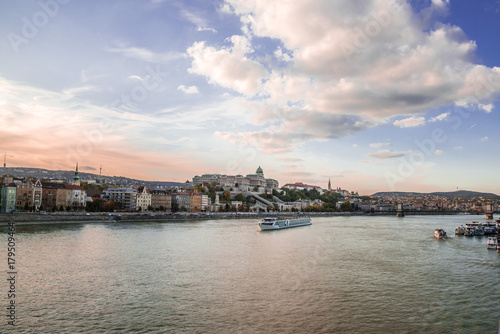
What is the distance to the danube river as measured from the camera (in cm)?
1065

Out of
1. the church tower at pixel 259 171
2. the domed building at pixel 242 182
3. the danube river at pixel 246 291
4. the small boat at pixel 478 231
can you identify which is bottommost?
the danube river at pixel 246 291

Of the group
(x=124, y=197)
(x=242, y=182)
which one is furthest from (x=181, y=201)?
(x=242, y=182)

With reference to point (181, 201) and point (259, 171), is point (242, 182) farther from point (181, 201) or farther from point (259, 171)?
point (181, 201)

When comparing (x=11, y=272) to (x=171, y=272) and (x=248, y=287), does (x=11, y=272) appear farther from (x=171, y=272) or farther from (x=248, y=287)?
(x=248, y=287)

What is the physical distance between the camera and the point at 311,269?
18531 millimetres

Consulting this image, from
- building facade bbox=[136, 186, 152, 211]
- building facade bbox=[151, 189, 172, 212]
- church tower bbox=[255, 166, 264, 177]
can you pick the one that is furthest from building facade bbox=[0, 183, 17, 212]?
church tower bbox=[255, 166, 264, 177]

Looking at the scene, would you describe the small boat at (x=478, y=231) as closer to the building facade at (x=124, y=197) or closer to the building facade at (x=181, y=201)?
the building facade at (x=181, y=201)

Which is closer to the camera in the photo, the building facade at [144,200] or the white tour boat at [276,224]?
the white tour boat at [276,224]

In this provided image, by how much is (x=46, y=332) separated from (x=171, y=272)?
25.1 feet

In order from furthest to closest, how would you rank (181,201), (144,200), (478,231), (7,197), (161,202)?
(181,201) → (161,202) → (144,200) → (7,197) → (478,231)

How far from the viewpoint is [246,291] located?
14086 millimetres

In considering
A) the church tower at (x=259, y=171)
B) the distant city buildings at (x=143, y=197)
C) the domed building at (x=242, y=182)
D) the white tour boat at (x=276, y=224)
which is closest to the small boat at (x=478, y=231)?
the white tour boat at (x=276, y=224)

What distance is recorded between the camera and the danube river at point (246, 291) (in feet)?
34.9

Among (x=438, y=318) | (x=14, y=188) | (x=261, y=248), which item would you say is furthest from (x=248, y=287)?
(x=14, y=188)
